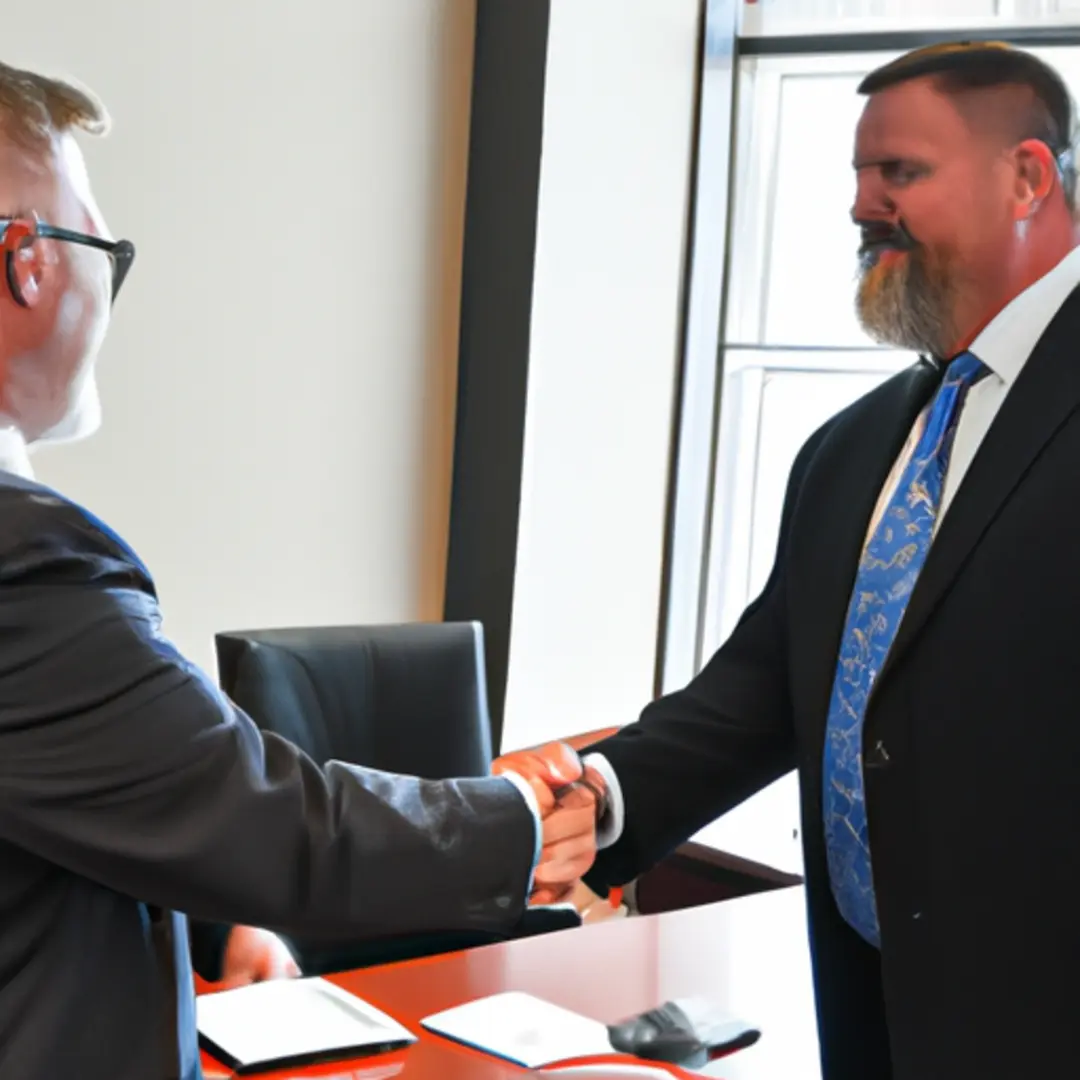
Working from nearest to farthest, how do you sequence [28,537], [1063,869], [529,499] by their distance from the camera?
[28,537], [1063,869], [529,499]

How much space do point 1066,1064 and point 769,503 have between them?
3064 mm

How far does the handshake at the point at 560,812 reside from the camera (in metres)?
1.74

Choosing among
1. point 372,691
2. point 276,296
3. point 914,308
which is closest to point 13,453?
point 914,308

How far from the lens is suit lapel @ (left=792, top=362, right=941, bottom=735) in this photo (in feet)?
5.47

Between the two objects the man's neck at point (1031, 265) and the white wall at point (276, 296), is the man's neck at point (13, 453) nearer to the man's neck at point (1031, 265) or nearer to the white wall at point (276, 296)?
the man's neck at point (1031, 265)

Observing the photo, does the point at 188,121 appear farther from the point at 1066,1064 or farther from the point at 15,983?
the point at 1066,1064

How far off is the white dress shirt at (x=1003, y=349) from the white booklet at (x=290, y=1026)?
A: 869 millimetres

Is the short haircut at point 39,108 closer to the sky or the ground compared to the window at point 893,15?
closer to the ground

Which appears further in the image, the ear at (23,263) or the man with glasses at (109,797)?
→ the ear at (23,263)

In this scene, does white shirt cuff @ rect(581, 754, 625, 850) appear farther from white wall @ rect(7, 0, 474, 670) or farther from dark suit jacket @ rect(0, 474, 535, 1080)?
white wall @ rect(7, 0, 474, 670)

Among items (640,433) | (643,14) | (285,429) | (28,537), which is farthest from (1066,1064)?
(643,14)

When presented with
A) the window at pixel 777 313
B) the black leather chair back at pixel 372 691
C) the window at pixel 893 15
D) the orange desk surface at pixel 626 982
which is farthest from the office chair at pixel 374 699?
the window at pixel 893 15

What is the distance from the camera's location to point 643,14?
3.89 m

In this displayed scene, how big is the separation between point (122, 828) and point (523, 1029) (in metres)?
0.73
